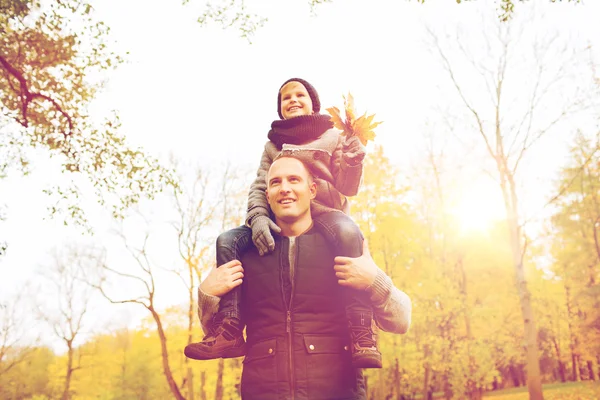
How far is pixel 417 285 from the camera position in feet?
59.4

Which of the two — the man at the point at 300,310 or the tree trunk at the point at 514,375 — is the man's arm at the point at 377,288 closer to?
the man at the point at 300,310

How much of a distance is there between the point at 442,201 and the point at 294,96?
20.8 metres

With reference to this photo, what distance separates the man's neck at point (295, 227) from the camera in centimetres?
297

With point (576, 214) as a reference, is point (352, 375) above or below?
below

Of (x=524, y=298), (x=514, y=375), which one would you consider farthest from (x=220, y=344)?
(x=514, y=375)

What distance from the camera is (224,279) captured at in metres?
2.73

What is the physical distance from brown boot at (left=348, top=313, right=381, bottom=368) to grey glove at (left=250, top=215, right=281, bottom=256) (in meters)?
0.66

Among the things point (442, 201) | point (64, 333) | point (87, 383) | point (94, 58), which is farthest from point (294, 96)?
point (87, 383)

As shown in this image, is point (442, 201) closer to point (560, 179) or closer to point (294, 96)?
point (560, 179)

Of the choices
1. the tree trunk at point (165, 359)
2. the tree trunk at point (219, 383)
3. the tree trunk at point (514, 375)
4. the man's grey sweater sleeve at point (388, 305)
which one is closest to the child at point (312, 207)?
the man's grey sweater sleeve at point (388, 305)

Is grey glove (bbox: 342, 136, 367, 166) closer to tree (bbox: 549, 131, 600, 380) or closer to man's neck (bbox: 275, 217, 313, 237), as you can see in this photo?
man's neck (bbox: 275, 217, 313, 237)

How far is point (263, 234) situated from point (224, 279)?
36 centimetres

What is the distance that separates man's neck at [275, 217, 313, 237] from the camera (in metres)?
2.97


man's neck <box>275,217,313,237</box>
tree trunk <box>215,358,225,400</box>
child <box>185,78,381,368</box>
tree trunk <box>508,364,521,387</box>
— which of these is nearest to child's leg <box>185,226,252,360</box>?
child <box>185,78,381,368</box>
